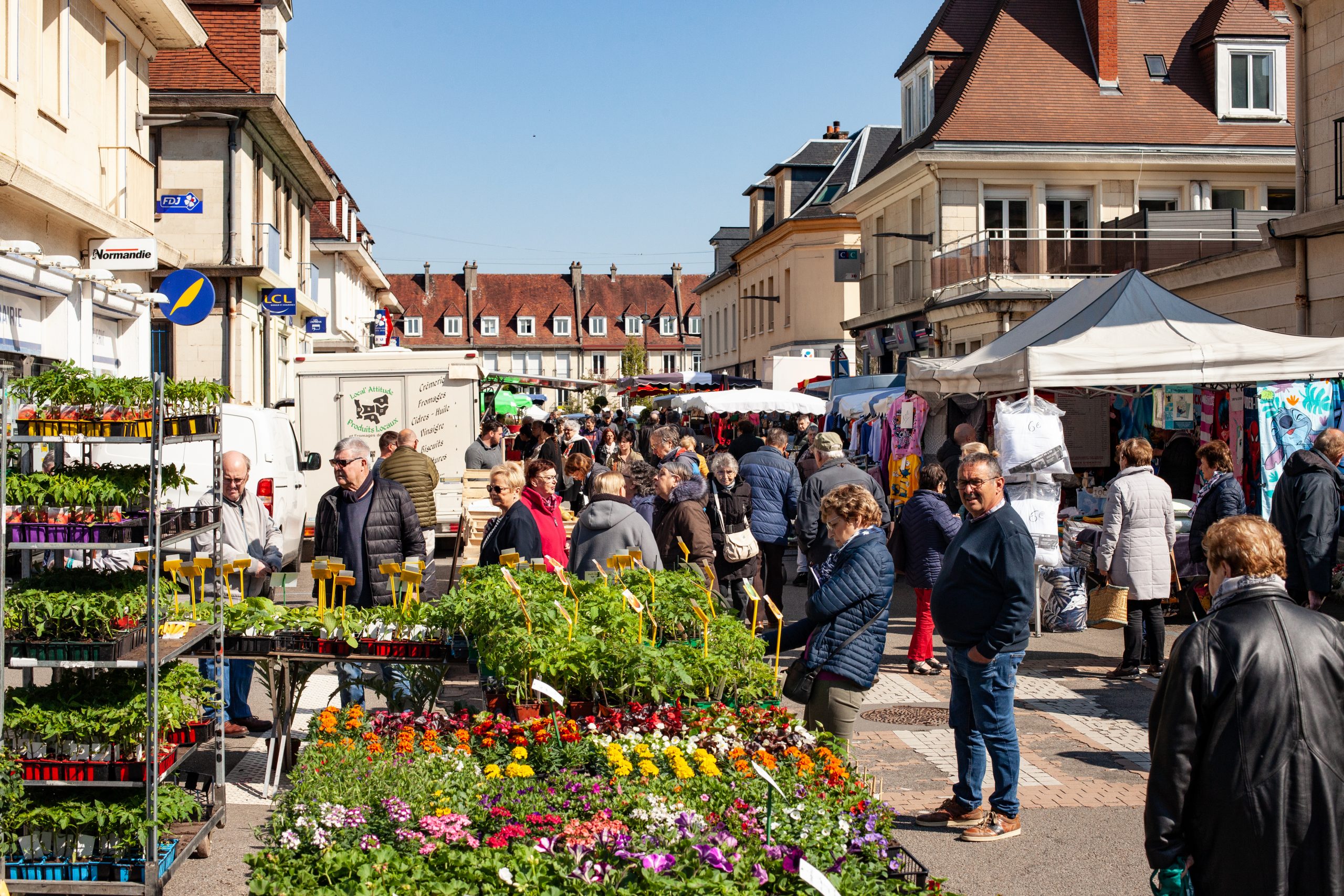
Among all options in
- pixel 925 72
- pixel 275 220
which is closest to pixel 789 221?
pixel 925 72

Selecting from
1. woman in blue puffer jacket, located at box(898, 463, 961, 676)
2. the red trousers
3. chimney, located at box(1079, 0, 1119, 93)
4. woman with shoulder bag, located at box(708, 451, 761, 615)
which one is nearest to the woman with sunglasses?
woman with shoulder bag, located at box(708, 451, 761, 615)

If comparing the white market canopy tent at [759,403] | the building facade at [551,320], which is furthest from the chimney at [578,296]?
the white market canopy tent at [759,403]

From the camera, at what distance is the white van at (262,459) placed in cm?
1085

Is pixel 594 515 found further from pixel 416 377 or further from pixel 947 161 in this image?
pixel 947 161

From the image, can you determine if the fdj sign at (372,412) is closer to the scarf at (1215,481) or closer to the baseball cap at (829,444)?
the baseball cap at (829,444)

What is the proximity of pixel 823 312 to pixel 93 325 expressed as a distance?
3314cm

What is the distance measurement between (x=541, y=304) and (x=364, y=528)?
86.9 meters

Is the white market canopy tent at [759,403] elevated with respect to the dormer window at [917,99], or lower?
lower

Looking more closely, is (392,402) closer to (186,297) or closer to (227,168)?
(186,297)

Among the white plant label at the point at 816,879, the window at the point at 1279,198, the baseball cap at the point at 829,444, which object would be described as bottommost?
the white plant label at the point at 816,879

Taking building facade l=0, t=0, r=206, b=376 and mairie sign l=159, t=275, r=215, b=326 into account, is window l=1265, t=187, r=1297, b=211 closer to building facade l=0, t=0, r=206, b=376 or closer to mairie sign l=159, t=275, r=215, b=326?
building facade l=0, t=0, r=206, b=376

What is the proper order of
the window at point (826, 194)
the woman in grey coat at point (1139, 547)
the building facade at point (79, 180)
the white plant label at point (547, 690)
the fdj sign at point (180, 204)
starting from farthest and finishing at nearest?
1. the window at point (826, 194)
2. the fdj sign at point (180, 204)
3. the building facade at point (79, 180)
4. the woman in grey coat at point (1139, 547)
5. the white plant label at point (547, 690)

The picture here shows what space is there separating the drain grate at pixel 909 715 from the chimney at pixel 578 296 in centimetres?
8403

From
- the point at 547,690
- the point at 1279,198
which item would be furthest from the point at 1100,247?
the point at 547,690
